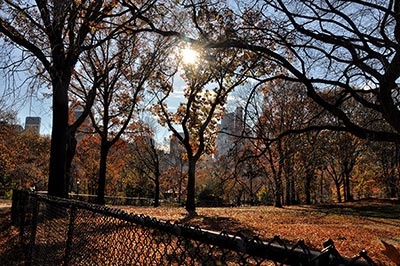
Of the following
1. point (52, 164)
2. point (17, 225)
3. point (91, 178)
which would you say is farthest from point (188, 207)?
point (91, 178)

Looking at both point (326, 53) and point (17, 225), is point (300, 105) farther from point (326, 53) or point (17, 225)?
point (17, 225)

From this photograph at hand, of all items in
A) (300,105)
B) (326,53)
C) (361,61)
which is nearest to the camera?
(361,61)

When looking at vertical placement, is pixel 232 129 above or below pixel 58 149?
above

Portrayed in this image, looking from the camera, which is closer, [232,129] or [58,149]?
[58,149]

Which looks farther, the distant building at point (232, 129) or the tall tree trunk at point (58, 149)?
the tall tree trunk at point (58, 149)

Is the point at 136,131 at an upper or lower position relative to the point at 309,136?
upper

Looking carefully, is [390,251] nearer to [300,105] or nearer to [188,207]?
[300,105]

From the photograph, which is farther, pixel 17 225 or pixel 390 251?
pixel 17 225

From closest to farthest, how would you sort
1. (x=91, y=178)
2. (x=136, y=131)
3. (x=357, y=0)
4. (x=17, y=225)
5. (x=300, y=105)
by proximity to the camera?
(x=357, y=0) < (x=17, y=225) < (x=300, y=105) < (x=136, y=131) < (x=91, y=178)

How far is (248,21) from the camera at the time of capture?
7.54m

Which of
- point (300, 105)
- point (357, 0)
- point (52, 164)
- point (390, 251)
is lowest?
point (390, 251)

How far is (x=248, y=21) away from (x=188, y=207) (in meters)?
12.6

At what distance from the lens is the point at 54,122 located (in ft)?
37.3

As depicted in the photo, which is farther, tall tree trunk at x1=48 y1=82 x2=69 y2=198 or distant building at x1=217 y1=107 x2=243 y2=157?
tall tree trunk at x1=48 y1=82 x2=69 y2=198
